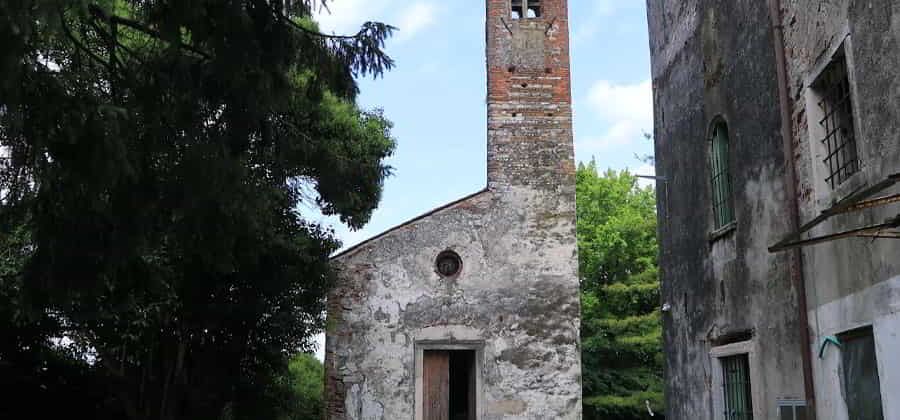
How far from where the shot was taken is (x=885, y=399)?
16.6ft

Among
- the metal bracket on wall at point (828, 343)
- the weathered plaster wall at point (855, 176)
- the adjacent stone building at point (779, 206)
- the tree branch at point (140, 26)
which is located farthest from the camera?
the tree branch at point (140, 26)

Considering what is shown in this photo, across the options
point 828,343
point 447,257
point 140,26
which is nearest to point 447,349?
point 447,257

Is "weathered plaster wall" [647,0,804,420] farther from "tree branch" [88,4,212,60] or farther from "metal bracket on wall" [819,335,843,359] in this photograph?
"tree branch" [88,4,212,60]

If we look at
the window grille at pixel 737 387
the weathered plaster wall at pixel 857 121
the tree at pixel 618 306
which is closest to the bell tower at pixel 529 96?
the window grille at pixel 737 387

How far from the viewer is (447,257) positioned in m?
14.4

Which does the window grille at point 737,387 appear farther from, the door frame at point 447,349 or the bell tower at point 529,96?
the bell tower at point 529,96

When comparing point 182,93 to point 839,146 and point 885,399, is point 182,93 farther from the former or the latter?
point 885,399

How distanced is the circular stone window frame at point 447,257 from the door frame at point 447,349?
3.78 feet

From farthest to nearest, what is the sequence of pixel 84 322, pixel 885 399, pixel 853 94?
pixel 84 322, pixel 853 94, pixel 885 399

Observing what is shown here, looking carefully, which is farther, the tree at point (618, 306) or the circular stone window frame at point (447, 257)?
the tree at point (618, 306)

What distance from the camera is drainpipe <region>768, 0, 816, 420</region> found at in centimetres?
632

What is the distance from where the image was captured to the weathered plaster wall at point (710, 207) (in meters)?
7.02

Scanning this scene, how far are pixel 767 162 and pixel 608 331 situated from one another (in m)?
17.1

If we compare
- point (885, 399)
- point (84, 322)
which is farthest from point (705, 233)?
point (84, 322)
